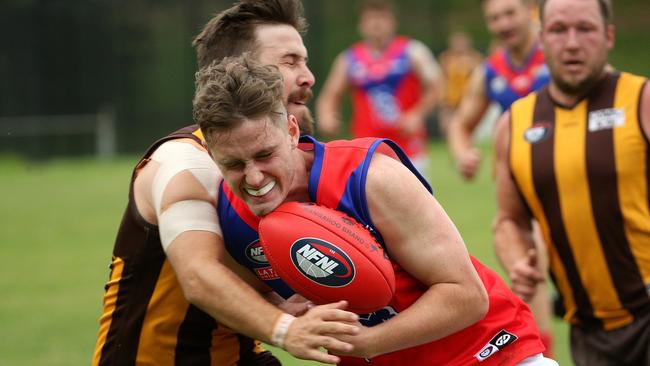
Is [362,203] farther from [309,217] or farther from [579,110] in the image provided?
[579,110]

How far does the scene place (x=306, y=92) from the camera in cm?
373

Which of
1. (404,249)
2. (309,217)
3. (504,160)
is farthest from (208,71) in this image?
(504,160)

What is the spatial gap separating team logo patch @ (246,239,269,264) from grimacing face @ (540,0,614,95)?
1.88 m

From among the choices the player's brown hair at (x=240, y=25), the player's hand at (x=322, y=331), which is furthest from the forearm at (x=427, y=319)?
the player's brown hair at (x=240, y=25)

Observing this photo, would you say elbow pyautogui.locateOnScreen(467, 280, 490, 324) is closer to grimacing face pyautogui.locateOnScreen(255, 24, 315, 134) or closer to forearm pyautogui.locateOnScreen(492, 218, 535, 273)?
grimacing face pyautogui.locateOnScreen(255, 24, 315, 134)

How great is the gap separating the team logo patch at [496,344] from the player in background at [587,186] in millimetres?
1149

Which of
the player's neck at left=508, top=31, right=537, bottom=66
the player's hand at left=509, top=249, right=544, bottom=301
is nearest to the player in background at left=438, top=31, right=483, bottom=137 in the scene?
the player's neck at left=508, top=31, right=537, bottom=66

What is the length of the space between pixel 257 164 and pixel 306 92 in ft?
2.44

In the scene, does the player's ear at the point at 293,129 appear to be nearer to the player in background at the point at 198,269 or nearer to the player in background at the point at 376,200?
the player in background at the point at 376,200

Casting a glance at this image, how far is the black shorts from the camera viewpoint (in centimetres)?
440

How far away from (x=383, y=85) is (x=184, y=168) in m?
7.88

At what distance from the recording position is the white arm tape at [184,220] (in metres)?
3.22

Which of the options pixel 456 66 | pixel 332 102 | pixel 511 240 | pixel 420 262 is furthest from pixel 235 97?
pixel 456 66

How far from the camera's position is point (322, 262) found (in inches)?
115
